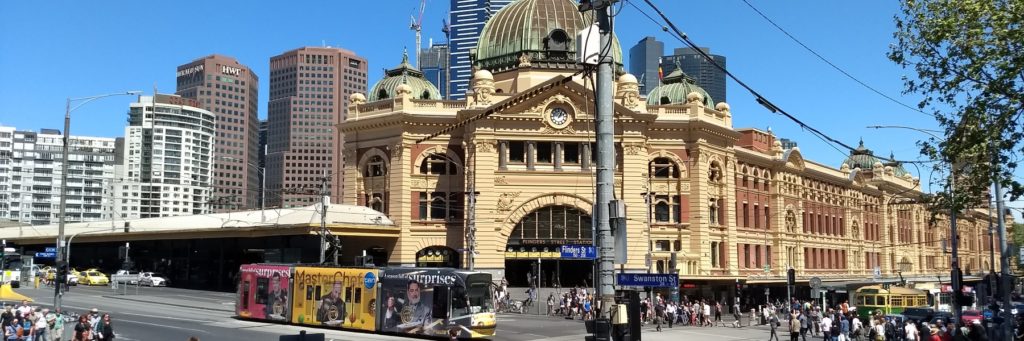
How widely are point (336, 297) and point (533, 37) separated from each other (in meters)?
37.2

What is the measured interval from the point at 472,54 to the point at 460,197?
15.1 metres

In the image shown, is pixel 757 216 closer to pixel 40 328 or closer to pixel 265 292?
pixel 265 292

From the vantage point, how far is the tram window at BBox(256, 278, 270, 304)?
44.0m

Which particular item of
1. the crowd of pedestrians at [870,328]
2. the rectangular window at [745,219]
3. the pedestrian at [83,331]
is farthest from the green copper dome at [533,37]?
the pedestrian at [83,331]

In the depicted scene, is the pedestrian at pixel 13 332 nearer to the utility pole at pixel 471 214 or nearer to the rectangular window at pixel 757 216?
the utility pole at pixel 471 214

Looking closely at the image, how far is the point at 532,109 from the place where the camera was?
216 ft

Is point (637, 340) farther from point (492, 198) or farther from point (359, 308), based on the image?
point (492, 198)

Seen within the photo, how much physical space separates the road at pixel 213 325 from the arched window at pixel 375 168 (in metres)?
14.5

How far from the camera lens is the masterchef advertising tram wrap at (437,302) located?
36.6m

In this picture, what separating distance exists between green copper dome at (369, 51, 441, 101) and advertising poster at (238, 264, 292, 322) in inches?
1187

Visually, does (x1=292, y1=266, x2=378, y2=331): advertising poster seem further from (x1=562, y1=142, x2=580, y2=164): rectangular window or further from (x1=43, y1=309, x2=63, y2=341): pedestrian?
(x1=562, y1=142, x2=580, y2=164): rectangular window

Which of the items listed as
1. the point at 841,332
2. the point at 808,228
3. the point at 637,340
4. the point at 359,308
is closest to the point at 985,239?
the point at 808,228

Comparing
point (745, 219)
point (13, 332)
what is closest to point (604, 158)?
point (13, 332)

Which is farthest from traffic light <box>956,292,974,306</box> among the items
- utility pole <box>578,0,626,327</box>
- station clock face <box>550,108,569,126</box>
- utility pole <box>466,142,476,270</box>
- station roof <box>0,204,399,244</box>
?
station roof <box>0,204,399,244</box>
